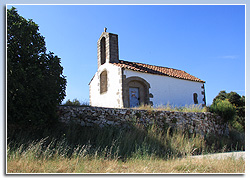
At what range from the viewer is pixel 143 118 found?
8.97m

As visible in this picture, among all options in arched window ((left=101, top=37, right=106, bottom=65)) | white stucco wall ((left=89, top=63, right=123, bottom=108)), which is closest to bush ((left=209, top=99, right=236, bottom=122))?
white stucco wall ((left=89, top=63, right=123, bottom=108))

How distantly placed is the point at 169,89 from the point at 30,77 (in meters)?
10.3

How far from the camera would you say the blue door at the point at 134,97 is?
44.5 ft

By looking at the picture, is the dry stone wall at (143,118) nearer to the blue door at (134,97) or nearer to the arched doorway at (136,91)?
the arched doorway at (136,91)

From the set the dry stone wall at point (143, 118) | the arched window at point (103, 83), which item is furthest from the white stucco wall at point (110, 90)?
the dry stone wall at point (143, 118)

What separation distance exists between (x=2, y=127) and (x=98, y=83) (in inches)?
420

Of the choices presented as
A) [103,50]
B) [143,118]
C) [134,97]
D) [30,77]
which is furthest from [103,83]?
[30,77]

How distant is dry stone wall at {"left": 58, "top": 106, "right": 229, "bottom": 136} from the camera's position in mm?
7856

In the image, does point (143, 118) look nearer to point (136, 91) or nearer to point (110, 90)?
point (136, 91)

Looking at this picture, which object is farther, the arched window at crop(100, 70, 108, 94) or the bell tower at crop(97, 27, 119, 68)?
the arched window at crop(100, 70, 108, 94)

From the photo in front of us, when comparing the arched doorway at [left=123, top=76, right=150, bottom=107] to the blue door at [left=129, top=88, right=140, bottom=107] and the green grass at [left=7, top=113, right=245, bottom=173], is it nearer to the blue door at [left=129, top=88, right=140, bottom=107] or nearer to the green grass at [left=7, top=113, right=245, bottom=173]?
the blue door at [left=129, top=88, right=140, bottom=107]

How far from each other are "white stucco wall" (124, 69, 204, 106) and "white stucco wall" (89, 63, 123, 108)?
841 millimetres

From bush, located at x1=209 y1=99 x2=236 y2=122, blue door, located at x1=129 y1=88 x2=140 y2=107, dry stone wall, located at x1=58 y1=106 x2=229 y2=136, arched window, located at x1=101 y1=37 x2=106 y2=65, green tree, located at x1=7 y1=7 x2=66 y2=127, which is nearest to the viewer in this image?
green tree, located at x1=7 y1=7 x2=66 y2=127

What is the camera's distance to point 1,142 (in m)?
4.90
